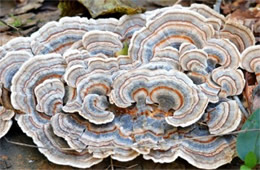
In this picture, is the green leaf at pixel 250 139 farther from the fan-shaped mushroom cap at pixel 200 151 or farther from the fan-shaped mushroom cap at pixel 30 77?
the fan-shaped mushroom cap at pixel 30 77

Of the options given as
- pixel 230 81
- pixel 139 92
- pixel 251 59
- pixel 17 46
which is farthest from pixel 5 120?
pixel 251 59

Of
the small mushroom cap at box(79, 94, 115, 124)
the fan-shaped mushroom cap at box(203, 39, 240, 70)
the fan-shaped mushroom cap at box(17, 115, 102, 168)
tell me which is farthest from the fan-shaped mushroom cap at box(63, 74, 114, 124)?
the fan-shaped mushroom cap at box(203, 39, 240, 70)

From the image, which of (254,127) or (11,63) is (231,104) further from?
(11,63)

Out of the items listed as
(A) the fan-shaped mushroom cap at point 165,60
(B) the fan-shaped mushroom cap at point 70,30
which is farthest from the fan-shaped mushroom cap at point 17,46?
(A) the fan-shaped mushroom cap at point 165,60

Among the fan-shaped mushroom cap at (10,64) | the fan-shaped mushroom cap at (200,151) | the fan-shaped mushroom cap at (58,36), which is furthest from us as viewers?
the fan-shaped mushroom cap at (58,36)

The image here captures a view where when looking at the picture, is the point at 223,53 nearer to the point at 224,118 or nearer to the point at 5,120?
the point at 224,118
